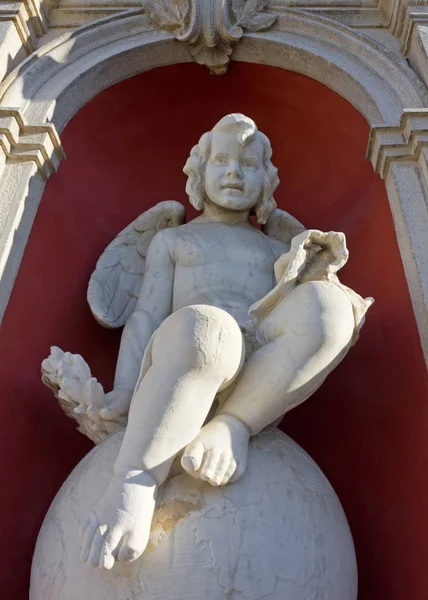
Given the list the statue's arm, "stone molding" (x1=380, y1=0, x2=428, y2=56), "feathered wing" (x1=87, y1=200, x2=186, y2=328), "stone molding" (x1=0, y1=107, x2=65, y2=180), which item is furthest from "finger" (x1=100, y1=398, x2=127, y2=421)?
"stone molding" (x1=380, y1=0, x2=428, y2=56)

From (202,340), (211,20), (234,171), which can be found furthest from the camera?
(211,20)

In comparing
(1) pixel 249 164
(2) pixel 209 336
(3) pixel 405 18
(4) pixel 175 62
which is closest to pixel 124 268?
(1) pixel 249 164

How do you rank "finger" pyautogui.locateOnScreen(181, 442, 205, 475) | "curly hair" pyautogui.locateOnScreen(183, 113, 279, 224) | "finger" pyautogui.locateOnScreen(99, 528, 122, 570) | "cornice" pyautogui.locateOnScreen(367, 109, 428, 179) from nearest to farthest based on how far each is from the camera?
"finger" pyautogui.locateOnScreen(99, 528, 122, 570) < "finger" pyautogui.locateOnScreen(181, 442, 205, 475) < "curly hair" pyautogui.locateOnScreen(183, 113, 279, 224) < "cornice" pyautogui.locateOnScreen(367, 109, 428, 179)

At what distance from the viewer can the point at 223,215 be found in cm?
350

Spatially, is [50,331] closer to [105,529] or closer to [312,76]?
[105,529]

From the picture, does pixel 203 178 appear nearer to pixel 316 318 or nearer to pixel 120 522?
pixel 316 318

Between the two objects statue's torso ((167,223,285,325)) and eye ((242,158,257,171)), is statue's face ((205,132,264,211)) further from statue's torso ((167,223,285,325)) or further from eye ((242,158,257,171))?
Answer: statue's torso ((167,223,285,325))

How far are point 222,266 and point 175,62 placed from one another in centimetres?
217

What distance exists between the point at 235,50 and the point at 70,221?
5.92 ft

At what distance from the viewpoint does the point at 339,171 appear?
4262mm

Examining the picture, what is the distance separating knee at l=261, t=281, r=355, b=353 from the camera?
2.29 meters

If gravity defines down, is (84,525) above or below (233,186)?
below

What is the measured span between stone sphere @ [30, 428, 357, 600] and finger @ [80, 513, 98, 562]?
0.39 ft

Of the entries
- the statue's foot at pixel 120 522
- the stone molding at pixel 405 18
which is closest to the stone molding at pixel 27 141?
the statue's foot at pixel 120 522
